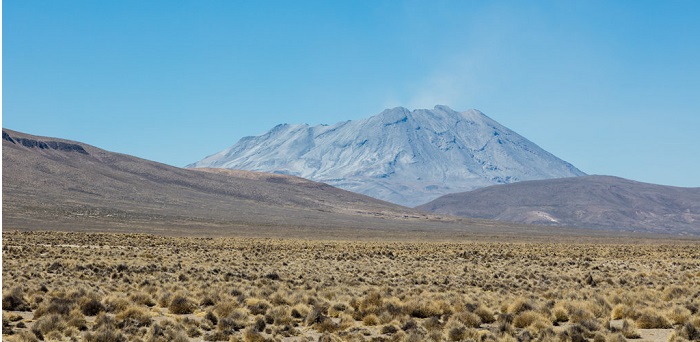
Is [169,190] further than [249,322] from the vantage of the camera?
Yes

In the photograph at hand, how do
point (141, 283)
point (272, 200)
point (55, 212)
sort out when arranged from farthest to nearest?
1. point (272, 200)
2. point (55, 212)
3. point (141, 283)

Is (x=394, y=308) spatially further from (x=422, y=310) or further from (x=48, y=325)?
(x=48, y=325)

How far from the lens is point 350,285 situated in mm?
24500

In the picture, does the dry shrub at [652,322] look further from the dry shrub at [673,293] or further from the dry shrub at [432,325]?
the dry shrub at [673,293]

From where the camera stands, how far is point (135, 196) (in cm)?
12275

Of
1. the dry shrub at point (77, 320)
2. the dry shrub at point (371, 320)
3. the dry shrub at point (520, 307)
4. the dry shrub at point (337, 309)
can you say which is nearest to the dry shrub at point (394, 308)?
the dry shrub at point (371, 320)

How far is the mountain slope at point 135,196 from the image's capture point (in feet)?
304

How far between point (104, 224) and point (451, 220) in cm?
9863

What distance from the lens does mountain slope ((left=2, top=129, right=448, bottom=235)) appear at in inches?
3652

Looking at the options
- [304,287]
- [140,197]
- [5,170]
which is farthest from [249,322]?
[5,170]

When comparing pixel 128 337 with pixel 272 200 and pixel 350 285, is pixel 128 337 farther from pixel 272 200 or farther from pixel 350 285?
pixel 272 200

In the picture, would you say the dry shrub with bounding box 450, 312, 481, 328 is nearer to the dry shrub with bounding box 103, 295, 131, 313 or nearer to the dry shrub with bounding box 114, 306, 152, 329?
the dry shrub with bounding box 114, 306, 152, 329

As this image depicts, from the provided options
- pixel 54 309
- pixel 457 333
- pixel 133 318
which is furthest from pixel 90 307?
pixel 457 333

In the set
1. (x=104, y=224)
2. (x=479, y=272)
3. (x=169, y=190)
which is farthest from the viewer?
(x=169, y=190)
